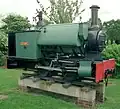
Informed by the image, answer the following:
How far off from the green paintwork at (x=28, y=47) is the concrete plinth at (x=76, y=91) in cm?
81

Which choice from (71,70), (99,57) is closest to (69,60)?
(71,70)

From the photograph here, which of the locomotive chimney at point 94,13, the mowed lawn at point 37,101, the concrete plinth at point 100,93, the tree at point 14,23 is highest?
the tree at point 14,23

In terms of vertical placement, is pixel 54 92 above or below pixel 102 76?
below

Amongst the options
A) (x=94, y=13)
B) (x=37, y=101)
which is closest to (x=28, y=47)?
(x=37, y=101)

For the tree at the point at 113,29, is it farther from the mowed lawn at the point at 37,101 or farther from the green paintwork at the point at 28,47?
the mowed lawn at the point at 37,101

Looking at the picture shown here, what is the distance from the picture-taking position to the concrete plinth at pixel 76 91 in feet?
21.6

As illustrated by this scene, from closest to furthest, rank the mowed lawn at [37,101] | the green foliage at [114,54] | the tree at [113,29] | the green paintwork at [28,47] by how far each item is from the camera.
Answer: the mowed lawn at [37,101]
the green paintwork at [28,47]
the green foliage at [114,54]
the tree at [113,29]

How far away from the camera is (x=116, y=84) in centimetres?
1001

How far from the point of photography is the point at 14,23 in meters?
23.8

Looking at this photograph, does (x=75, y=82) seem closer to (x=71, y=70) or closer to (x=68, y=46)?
(x=71, y=70)

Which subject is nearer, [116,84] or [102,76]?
[102,76]

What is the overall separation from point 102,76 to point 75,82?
2.64 feet

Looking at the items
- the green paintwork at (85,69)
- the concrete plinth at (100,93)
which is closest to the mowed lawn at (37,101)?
the concrete plinth at (100,93)

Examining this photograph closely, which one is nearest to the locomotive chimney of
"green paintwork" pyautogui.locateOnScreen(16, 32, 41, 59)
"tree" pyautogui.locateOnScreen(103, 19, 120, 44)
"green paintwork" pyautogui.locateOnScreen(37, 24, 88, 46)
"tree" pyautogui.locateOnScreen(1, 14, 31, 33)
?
"green paintwork" pyautogui.locateOnScreen(37, 24, 88, 46)
